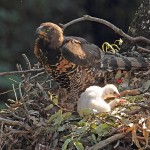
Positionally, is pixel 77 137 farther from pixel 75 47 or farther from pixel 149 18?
pixel 149 18

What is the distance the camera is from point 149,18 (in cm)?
553

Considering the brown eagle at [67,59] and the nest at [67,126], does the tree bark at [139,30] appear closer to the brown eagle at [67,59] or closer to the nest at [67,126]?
the brown eagle at [67,59]

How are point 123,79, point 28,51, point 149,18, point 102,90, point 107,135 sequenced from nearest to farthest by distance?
point 107,135 → point 102,90 → point 123,79 → point 149,18 → point 28,51

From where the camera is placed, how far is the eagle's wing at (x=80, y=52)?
5008 mm

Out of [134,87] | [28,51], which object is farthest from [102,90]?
[28,51]

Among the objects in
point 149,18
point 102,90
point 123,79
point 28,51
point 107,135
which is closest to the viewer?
point 107,135

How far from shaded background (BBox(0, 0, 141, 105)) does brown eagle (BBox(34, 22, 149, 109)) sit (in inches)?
135

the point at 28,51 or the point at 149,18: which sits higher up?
the point at 149,18

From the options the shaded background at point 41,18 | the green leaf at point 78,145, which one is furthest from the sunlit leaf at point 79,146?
the shaded background at point 41,18

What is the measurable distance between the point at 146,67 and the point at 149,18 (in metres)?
0.41

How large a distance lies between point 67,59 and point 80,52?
97 mm

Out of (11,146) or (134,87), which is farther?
(134,87)

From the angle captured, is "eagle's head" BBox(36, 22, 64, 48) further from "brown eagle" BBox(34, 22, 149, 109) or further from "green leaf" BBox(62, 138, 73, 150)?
"green leaf" BBox(62, 138, 73, 150)

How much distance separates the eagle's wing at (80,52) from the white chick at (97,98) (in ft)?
0.78
